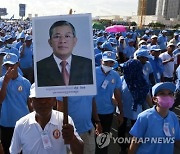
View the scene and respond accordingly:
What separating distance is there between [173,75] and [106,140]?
394 cm

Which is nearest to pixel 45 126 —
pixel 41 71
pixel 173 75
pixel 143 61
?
pixel 41 71

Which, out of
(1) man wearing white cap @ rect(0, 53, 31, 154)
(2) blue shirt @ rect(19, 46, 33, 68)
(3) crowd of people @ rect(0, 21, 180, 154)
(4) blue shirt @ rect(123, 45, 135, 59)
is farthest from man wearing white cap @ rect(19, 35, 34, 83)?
(4) blue shirt @ rect(123, 45, 135, 59)

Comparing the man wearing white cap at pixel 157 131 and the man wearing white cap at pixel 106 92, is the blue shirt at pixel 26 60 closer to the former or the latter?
the man wearing white cap at pixel 106 92

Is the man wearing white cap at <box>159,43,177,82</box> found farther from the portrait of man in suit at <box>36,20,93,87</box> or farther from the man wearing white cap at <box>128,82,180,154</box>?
the portrait of man in suit at <box>36,20,93,87</box>

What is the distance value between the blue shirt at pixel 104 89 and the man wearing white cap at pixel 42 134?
2161 millimetres

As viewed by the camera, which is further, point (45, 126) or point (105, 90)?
point (105, 90)

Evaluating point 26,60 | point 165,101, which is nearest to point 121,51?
point 26,60

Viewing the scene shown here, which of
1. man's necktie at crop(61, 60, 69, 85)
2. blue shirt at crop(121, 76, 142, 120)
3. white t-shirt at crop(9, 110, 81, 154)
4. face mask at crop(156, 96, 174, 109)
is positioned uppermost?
man's necktie at crop(61, 60, 69, 85)

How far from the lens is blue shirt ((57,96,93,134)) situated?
166 inches

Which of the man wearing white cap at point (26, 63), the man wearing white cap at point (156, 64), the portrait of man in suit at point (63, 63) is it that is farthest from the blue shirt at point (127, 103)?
the man wearing white cap at point (26, 63)

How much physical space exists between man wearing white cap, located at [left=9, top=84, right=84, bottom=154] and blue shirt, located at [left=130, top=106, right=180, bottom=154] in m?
0.87

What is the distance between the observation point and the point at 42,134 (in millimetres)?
2857

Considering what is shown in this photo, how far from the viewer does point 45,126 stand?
290 centimetres

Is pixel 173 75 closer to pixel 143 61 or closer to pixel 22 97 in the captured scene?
pixel 143 61
